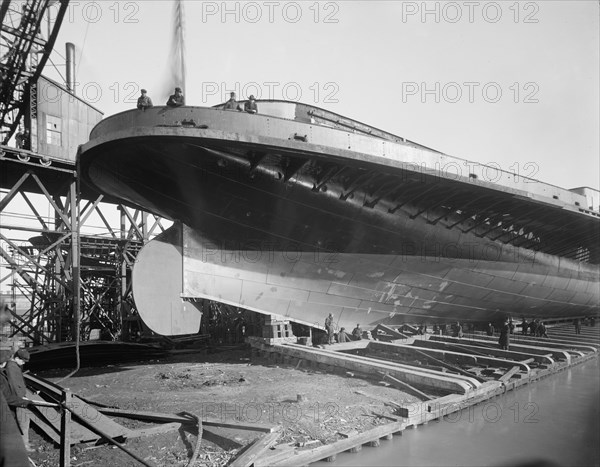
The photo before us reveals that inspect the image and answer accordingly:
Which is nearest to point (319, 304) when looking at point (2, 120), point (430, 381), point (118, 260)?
point (430, 381)

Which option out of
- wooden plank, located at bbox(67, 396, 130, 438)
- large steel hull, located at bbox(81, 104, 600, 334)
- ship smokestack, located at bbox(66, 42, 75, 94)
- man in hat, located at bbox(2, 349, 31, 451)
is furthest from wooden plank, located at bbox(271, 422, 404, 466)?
ship smokestack, located at bbox(66, 42, 75, 94)

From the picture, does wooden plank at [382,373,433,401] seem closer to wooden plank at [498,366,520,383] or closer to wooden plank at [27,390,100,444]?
wooden plank at [498,366,520,383]

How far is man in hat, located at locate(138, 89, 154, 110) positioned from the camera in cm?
661

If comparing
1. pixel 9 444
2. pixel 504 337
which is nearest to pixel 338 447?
pixel 9 444

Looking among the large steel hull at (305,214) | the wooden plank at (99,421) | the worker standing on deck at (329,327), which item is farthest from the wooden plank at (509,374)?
the wooden plank at (99,421)

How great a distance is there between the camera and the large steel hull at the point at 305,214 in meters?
6.66

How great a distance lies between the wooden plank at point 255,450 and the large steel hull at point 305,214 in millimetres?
3670

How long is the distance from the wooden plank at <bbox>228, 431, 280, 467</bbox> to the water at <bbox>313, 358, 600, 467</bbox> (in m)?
0.54

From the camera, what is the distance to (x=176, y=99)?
6.65 m

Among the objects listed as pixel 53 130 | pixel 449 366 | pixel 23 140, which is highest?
pixel 53 130

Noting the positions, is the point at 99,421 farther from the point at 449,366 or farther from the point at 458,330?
the point at 458,330

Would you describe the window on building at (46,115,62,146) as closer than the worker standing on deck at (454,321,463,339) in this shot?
No

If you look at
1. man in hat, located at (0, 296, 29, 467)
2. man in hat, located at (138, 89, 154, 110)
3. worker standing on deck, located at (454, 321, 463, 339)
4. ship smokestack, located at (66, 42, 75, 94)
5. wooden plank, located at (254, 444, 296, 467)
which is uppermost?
ship smokestack, located at (66, 42, 75, 94)

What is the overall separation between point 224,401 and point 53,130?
41.2 ft
